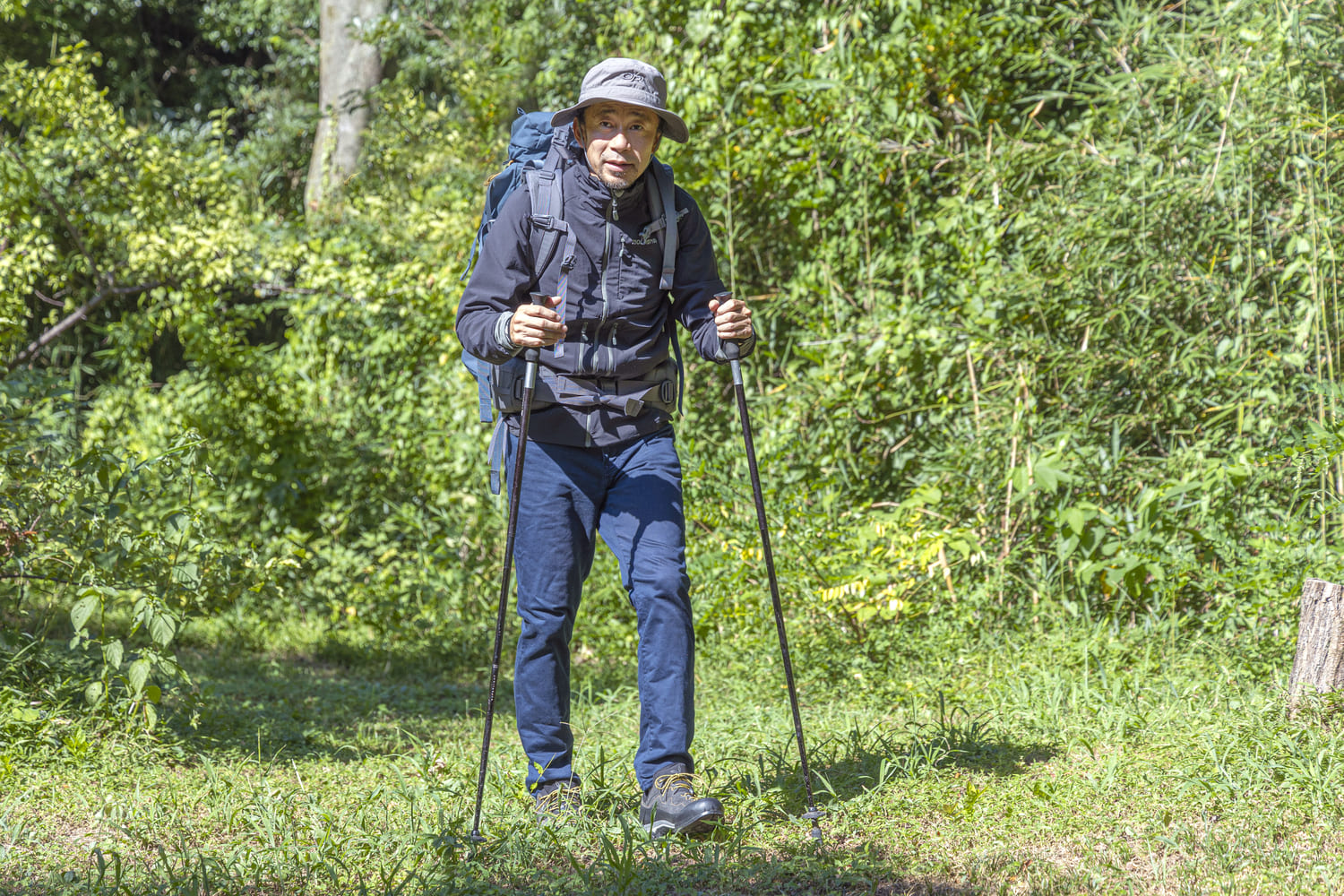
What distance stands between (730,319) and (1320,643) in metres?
2.25

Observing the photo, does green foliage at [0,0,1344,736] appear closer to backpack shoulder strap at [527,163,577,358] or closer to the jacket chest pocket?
backpack shoulder strap at [527,163,577,358]

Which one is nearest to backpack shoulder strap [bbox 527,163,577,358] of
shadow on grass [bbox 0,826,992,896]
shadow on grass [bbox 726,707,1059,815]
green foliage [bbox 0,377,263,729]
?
shadow on grass [bbox 0,826,992,896]

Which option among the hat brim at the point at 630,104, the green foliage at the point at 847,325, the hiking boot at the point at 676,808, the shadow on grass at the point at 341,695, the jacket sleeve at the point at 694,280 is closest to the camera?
the hiking boot at the point at 676,808

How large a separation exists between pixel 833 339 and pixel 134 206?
488 cm

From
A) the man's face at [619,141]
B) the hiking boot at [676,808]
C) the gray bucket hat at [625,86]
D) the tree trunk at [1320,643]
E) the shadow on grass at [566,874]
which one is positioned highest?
the gray bucket hat at [625,86]

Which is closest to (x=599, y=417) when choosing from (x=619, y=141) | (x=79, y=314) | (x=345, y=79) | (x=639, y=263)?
(x=639, y=263)

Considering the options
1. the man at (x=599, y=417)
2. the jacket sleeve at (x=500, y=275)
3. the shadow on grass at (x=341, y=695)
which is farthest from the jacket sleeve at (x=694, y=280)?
the shadow on grass at (x=341, y=695)

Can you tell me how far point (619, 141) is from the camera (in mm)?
3158

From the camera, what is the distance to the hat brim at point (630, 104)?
311 centimetres

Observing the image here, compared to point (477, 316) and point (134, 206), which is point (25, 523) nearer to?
point (477, 316)

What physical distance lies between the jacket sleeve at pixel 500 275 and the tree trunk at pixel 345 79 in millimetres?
7105

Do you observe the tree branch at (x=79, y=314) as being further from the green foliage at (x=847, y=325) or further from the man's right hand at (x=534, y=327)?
the man's right hand at (x=534, y=327)

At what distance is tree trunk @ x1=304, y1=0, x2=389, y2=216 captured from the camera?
33.0ft

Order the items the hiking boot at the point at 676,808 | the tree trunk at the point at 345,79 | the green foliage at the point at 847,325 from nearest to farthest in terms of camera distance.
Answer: the hiking boot at the point at 676,808 → the green foliage at the point at 847,325 → the tree trunk at the point at 345,79
